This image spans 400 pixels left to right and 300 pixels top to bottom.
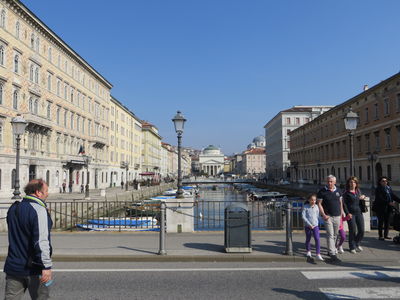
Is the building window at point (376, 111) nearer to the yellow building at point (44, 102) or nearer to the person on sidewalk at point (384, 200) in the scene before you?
the person on sidewalk at point (384, 200)

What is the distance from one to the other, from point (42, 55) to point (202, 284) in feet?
130

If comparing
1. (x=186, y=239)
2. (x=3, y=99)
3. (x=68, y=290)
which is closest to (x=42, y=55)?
(x=3, y=99)

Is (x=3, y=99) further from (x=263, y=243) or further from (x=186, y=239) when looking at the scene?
(x=263, y=243)

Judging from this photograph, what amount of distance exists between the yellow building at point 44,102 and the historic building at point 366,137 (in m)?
32.5

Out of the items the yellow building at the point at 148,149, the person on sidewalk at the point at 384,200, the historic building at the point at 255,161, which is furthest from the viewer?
the historic building at the point at 255,161

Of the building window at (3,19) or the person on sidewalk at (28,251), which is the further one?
the building window at (3,19)

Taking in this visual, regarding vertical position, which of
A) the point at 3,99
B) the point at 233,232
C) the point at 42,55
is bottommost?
the point at 233,232

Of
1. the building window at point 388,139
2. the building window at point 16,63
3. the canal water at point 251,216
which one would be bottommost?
the canal water at point 251,216

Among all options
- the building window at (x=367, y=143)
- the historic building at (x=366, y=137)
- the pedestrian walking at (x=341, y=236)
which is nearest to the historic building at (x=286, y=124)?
the historic building at (x=366, y=137)

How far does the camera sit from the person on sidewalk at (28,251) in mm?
3943

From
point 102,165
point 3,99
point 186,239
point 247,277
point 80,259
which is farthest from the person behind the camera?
point 102,165

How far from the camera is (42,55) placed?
39.2 metres

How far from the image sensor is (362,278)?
23.0 ft

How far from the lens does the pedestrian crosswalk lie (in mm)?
5969
